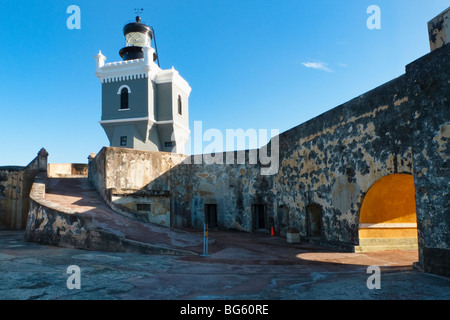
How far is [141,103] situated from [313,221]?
1586 cm

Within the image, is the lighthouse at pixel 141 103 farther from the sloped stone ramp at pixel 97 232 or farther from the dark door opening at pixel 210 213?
the sloped stone ramp at pixel 97 232

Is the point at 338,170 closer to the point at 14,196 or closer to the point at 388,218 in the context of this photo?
the point at 388,218

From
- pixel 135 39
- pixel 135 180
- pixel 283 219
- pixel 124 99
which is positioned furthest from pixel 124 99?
pixel 283 219

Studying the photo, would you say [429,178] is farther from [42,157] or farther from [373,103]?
[42,157]

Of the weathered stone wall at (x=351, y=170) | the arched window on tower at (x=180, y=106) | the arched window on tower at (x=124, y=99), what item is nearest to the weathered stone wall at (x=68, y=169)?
the arched window on tower at (x=124, y=99)

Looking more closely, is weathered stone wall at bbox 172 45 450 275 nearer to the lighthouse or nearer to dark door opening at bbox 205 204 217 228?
dark door opening at bbox 205 204 217 228

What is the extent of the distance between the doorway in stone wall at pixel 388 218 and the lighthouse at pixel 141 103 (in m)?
17.2

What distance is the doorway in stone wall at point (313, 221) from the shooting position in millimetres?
11766

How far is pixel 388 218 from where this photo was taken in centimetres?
949

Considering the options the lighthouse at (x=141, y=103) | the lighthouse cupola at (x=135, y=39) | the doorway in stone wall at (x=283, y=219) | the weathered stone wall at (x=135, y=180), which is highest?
the lighthouse cupola at (x=135, y=39)

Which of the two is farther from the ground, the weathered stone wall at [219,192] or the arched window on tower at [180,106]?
the arched window on tower at [180,106]

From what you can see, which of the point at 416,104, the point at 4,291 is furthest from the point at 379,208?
the point at 4,291
